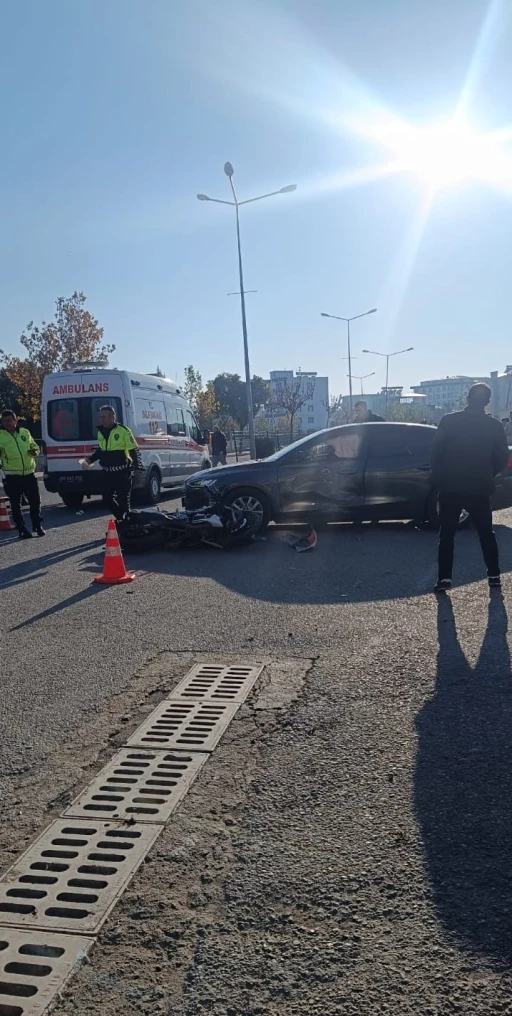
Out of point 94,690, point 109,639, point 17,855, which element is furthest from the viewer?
point 109,639

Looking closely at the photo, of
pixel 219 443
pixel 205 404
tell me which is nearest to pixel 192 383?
pixel 205 404

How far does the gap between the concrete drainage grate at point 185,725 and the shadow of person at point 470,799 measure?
106cm

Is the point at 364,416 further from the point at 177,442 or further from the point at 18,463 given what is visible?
the point at 177,442

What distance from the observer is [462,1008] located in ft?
7.06

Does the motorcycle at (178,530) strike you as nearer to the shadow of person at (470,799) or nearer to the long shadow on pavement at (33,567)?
the long shadow on pavement at (33,567)

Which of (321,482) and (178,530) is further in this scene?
(321,482)

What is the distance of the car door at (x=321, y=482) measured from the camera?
10.7m

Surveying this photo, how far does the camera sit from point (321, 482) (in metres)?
10.8

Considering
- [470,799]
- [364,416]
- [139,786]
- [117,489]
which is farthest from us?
[364,416]

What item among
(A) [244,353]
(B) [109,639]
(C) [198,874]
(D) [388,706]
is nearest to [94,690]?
(B) [109,639]

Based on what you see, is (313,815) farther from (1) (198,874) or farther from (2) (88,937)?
(2) (88,937)

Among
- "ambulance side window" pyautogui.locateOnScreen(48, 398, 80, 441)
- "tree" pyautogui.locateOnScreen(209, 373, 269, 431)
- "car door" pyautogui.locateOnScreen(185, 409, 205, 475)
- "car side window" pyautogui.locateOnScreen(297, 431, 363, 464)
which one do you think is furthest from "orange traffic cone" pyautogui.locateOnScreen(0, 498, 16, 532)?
"tree" pyautogui.locateOnScreen(209, 373, 269, 431)

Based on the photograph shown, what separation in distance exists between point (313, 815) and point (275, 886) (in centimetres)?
51

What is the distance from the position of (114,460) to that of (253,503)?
6.54 ft
